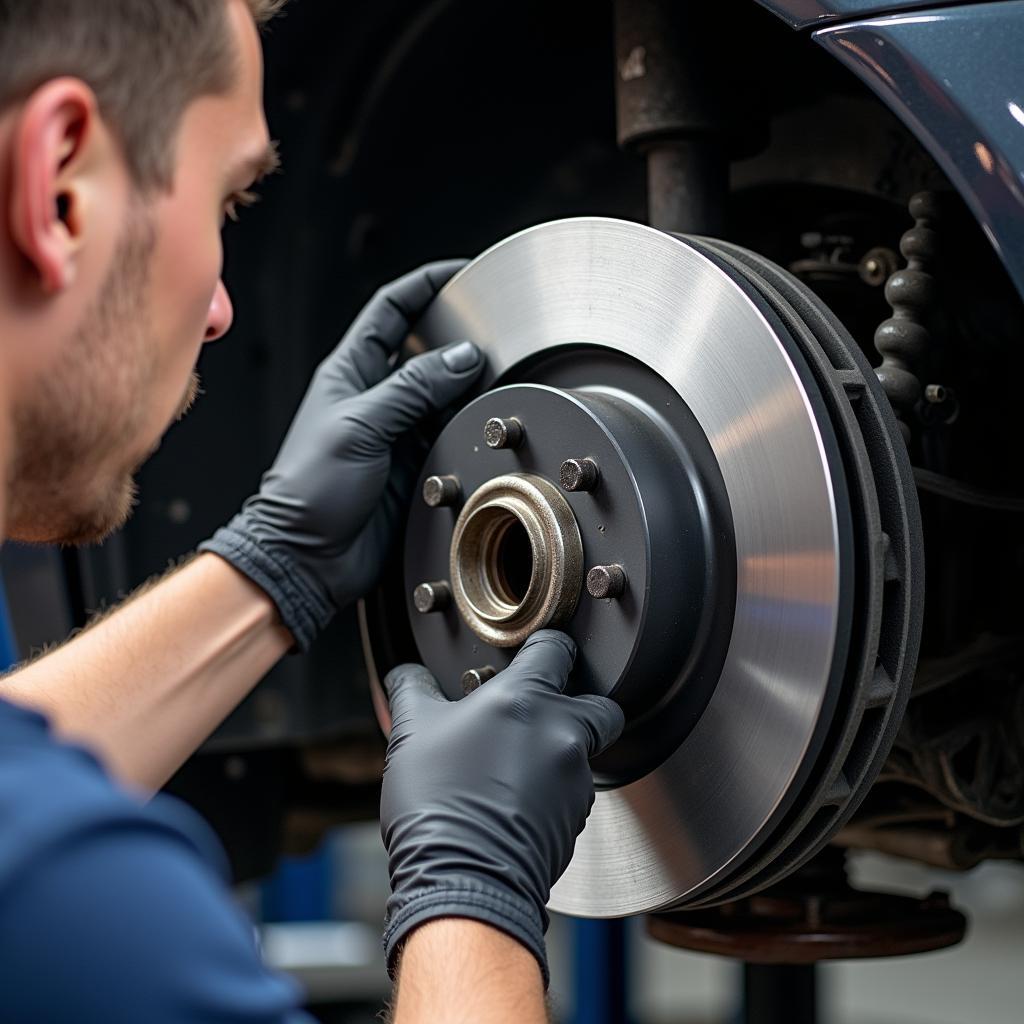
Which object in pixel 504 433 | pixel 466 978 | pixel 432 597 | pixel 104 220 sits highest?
pixel 104 220

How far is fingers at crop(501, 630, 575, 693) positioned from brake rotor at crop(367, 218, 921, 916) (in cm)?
1

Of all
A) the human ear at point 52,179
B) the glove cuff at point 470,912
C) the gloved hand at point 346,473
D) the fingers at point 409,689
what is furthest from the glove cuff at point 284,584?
the human ear at point 52,179

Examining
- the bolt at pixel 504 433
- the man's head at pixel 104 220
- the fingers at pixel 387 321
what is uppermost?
the man's head at pixel 104 220

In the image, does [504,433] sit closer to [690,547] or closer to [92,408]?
[690,547]

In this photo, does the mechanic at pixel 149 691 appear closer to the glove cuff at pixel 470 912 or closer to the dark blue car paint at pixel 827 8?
the glove cuff at pixel 470 912

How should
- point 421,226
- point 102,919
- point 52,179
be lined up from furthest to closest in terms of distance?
point 421,226 < point 52,179 < point 102,919

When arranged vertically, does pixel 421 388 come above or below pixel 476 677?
above

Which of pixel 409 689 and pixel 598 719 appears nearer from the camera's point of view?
pixel 598 719

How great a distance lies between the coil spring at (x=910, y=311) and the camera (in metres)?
0.81

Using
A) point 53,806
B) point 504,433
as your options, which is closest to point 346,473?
point 504,433

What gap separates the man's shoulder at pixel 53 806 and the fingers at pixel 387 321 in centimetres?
57

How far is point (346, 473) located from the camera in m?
0.98

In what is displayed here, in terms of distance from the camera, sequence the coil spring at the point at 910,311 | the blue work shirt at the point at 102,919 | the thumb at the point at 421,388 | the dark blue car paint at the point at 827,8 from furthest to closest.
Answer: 1. the thumb at the point at 421,388
2. the coil spring at the point at 910,311
3. the dark blue car paint at the point at 827,8
4. the blue work shirt at the point at 102,919

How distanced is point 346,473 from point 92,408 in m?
0.36
